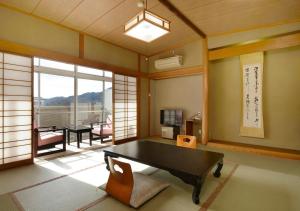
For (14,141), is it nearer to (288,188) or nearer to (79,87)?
(79,87)

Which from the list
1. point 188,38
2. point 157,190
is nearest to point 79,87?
point 188,38

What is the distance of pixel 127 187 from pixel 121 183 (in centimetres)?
10

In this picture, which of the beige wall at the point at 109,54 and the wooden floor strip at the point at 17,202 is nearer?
the wooden floor strip at the point at 17,202

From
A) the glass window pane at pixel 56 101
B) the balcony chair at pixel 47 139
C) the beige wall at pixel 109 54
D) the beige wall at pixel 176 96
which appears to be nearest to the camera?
the balcony chair at pixel 47 139

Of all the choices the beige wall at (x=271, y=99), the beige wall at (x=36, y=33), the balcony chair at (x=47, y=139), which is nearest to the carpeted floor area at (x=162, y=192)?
the balcony chair at (x=47, y=139)

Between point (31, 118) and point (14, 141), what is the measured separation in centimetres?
46

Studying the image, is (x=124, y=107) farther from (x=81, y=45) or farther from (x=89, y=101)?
(x=89, y=101)

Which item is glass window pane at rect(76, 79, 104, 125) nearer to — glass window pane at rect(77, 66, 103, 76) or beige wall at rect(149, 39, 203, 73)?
glass window pane at rect(77, 66, 103, 76)

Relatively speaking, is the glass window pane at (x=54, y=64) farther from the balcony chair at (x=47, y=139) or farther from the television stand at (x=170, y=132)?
the television stand at (x=170, y=132)

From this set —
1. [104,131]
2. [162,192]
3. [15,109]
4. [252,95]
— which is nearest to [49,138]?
[15,109]

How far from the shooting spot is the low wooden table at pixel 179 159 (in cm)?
190

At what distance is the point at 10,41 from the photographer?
115 inches

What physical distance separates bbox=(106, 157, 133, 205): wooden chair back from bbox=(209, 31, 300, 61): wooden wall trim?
3.64 m

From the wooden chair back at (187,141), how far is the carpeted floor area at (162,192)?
1.87ft
